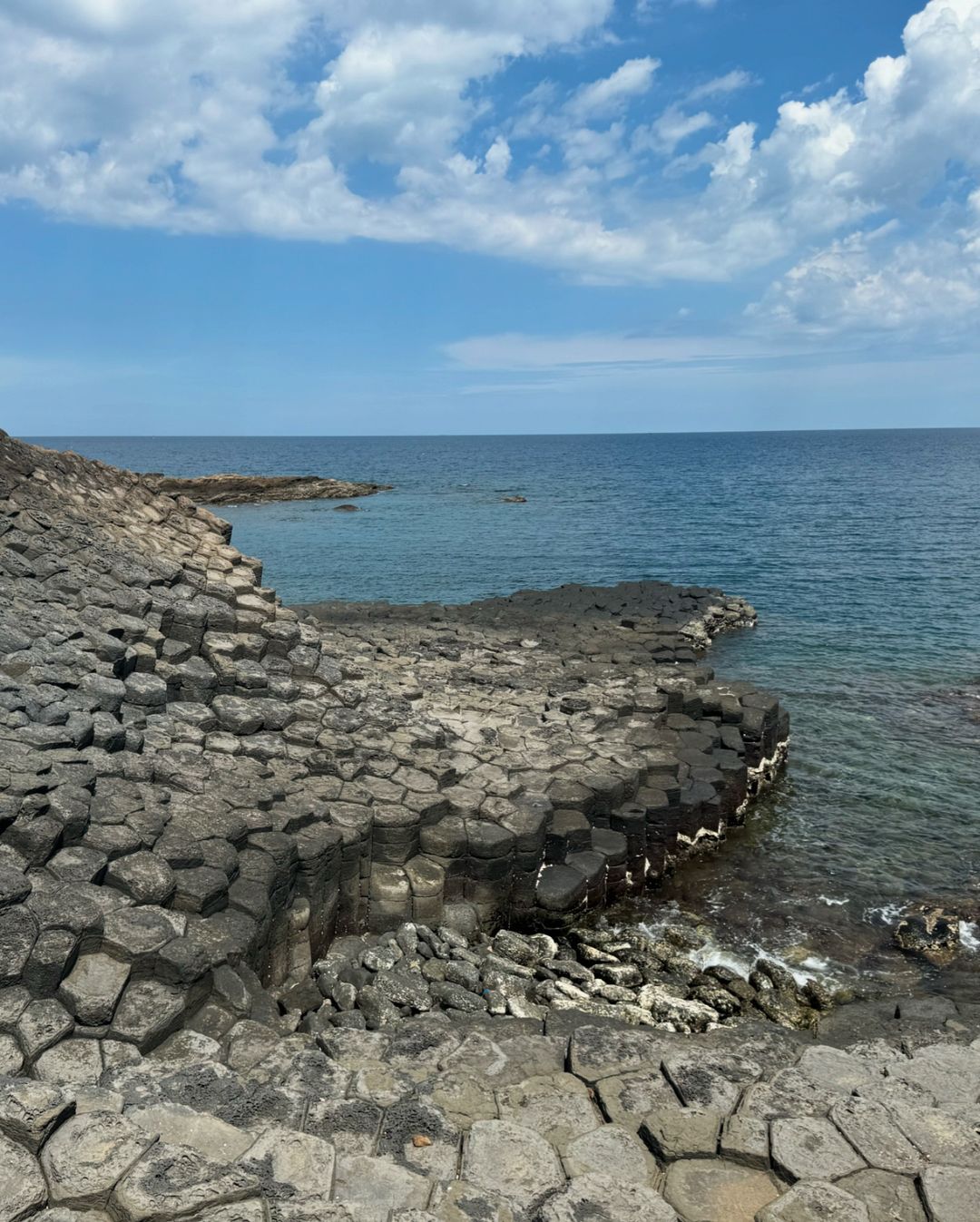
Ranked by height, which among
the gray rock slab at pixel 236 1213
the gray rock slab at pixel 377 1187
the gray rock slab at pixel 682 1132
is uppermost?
the gray rock slab at pixel 236 1213

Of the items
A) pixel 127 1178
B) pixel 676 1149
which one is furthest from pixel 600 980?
pixel 127 1178

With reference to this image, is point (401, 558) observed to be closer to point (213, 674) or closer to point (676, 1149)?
point (213, 674)

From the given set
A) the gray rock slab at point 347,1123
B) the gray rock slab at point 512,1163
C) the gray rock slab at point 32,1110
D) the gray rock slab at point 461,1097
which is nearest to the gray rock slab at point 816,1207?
the gray rock slab at point 512,1163

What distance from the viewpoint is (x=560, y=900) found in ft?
37.8

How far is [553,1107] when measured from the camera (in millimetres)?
6285

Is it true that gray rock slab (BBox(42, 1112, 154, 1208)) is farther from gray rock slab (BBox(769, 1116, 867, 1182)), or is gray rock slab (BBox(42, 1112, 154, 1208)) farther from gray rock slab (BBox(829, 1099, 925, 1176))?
gray rock slab (BBox(829, 1099, 925, 1176))

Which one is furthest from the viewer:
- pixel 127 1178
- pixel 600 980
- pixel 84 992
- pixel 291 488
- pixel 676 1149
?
pixel 291 488

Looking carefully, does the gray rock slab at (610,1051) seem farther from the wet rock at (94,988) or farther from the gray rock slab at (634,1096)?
the wet rock at (94,988)

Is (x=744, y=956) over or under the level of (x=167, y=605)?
under

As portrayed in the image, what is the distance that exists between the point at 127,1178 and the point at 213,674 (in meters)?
9.04

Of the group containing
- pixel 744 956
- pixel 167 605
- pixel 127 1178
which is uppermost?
pixel 167 605

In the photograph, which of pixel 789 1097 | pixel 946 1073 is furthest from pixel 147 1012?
pixel 946 1073

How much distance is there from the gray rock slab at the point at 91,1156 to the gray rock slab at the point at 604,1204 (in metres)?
1.82

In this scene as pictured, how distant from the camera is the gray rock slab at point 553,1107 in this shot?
19.8 feet
